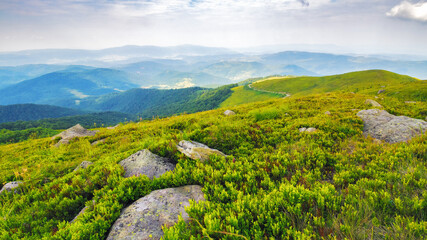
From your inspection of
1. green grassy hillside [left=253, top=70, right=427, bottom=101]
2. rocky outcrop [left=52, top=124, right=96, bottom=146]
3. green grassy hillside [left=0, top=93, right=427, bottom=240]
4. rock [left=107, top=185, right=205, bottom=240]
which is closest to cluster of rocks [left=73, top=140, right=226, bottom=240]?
rock [left=107, top=185, right=205, bottom=240]

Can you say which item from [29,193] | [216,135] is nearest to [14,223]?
[29,193]

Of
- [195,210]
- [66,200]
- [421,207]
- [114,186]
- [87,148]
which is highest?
[421,207]

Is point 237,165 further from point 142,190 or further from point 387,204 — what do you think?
point 387,204

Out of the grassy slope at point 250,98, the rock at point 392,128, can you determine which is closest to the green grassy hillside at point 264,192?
the rock at point 392,128

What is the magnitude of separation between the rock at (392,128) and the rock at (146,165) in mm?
10069

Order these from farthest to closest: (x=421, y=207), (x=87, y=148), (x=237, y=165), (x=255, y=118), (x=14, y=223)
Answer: (x=255, y=118)
(x=87, y=148)
(x=237, y=165)
(x=14, y=223)
(x=421, y=207)

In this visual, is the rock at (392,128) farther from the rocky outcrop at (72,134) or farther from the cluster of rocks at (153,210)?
the rocky outcrop at (72,134)

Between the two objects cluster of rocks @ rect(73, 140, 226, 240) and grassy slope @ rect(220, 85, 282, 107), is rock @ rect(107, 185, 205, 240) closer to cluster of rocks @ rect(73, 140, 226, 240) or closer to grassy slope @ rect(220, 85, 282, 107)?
cluster of rocks @ rect(73, 140, 226, 240)

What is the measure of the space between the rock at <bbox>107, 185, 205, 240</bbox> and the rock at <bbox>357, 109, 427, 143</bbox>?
9.39 metres

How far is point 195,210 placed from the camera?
4105mm

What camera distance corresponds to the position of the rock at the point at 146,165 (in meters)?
6.37

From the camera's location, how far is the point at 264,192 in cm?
478

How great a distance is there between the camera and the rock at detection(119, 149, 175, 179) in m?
6.37

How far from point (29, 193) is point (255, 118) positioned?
1168cm
